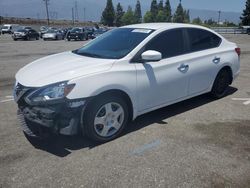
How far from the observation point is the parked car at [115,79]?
4027 millimetres

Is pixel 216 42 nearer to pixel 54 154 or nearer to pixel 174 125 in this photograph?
pixel 174 125

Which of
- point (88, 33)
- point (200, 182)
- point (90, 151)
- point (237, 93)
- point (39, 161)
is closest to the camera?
point (200, 182)

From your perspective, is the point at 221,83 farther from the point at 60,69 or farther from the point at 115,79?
the point at 60,69

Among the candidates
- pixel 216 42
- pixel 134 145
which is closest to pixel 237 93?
pixel 216 42

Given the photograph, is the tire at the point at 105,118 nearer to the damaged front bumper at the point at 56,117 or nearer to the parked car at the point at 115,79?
the parked car at the point at 115,79

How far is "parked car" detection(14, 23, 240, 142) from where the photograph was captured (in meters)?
4.03

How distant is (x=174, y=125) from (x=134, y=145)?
3.41ft

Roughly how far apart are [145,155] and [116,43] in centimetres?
199

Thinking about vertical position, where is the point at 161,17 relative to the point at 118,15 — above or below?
below

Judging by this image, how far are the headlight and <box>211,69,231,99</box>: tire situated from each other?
350 centimetres

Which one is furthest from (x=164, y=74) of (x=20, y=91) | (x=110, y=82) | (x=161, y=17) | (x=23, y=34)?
(x=161, y=17)

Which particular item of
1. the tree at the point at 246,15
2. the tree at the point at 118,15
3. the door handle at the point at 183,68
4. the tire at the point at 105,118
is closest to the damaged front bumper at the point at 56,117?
the tire at the point at 105,118

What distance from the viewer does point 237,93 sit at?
7359 millimetres

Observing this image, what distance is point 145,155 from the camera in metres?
4.16
